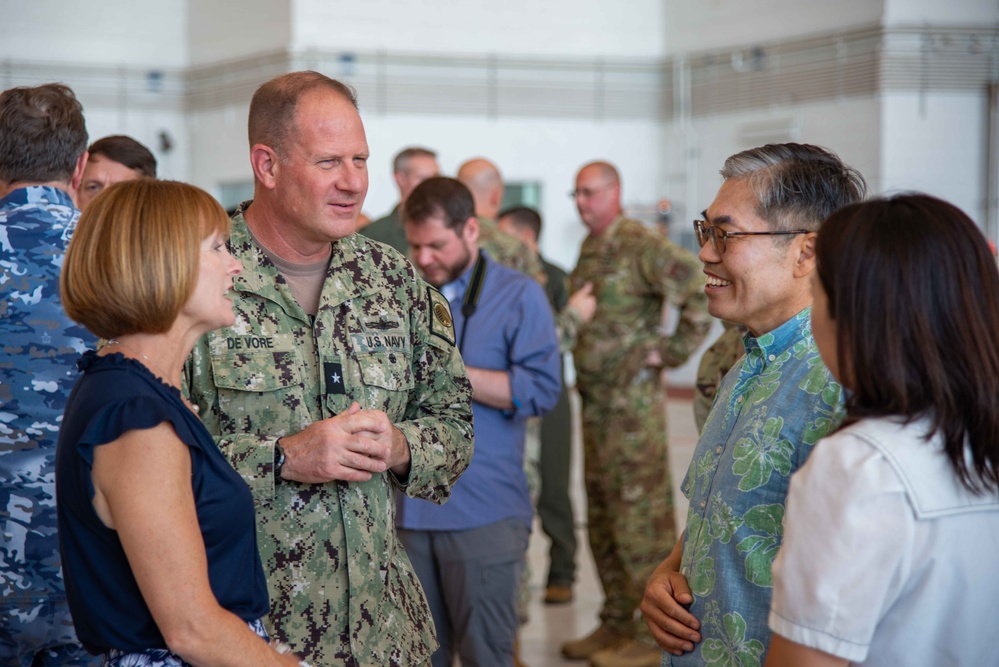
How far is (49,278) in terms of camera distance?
256cm

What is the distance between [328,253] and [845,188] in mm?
1119

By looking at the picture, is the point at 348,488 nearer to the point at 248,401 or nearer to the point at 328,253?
the point at 248,401

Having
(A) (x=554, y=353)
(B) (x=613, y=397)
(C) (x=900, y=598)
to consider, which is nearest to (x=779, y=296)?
(C) (x=900, y=598)

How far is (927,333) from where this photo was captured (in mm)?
1384

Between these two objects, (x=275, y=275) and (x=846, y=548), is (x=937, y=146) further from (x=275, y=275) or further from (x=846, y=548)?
(x=846, y=548)

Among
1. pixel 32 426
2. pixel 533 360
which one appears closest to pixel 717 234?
pixel 533 360

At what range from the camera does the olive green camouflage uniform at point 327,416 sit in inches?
83.1

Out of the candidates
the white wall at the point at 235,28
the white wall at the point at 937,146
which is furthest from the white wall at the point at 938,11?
the white wall at the point at 235,28

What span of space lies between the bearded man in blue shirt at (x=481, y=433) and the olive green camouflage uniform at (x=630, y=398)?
138 centimetres

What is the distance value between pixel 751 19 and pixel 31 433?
9.98 m

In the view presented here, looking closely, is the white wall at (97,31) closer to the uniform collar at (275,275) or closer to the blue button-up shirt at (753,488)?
the uniform collar at (275,275)

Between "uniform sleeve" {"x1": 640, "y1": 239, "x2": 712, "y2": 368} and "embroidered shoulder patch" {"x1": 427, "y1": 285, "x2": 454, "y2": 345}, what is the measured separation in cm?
247

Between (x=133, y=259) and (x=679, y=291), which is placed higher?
(x=133, y=259)

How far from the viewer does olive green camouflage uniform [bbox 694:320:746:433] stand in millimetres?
3014
